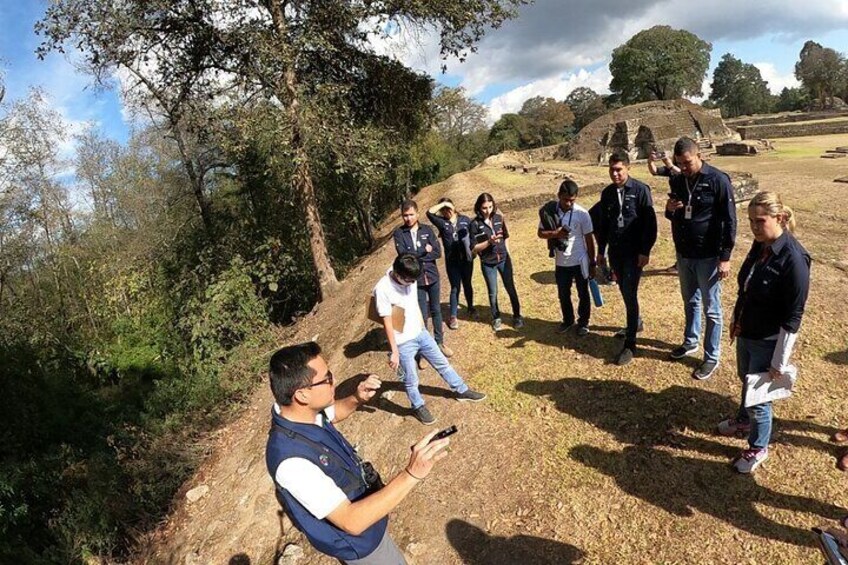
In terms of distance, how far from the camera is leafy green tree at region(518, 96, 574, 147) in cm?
4575

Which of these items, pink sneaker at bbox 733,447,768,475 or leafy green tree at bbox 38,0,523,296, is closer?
pink sneaker at bbox 733,447,768,475

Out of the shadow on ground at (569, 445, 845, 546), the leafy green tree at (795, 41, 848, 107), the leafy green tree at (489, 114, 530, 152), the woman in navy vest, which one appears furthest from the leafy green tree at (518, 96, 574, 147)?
the shadow on ground at (569, 445, 845, 546)

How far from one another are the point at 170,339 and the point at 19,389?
353 centimetres

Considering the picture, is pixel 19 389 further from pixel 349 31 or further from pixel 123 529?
pixel 349 31

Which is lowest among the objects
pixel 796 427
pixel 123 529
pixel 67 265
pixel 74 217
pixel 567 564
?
pixel 123 529

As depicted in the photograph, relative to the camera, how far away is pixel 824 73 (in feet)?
139

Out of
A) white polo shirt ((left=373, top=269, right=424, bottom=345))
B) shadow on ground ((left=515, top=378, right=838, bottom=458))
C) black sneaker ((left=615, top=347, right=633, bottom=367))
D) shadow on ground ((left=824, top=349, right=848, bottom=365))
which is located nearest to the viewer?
shadow on ground ((left=515, top=378, right=838, bottom=458))

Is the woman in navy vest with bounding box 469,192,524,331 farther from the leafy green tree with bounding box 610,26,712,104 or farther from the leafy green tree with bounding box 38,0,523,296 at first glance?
the leafy green tree with bounding box 610,26,712,104

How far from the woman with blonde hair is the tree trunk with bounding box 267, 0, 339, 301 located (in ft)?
21.9

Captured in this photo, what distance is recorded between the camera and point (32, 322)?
1777cm

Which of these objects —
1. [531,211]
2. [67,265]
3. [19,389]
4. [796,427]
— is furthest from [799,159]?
[67,265]

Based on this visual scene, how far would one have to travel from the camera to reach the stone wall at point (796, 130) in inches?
1055

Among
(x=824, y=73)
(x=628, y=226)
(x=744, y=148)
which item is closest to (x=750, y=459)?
(x=628, y=226)

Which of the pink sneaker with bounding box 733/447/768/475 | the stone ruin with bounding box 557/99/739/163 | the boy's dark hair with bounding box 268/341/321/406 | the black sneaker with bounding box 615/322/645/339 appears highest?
the stone ruin with bounding box 557/99/739/163
